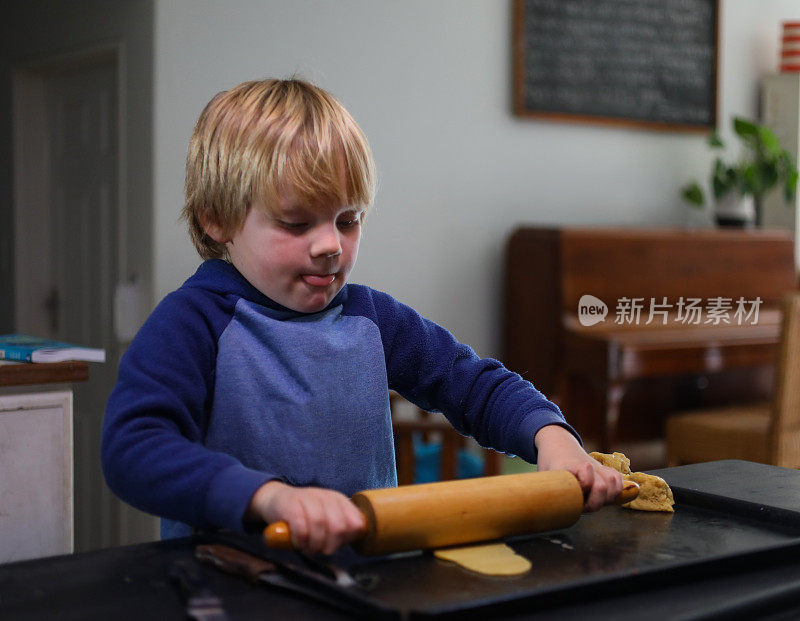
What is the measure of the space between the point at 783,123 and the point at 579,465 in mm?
4680

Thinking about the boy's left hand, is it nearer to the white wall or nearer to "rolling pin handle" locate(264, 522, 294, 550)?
"rolling pin handle" locate(264, 522, 294, 550)

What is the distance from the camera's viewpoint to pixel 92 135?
13.3 ft

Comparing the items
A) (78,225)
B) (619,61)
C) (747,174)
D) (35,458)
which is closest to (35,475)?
(35,458)

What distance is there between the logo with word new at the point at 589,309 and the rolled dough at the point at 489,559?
10.8ft

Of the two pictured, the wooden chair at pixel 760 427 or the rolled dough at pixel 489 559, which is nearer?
the rolled dough at pixel 489 559

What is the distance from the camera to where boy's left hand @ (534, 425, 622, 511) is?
109 centimetres

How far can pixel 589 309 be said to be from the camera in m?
4.24

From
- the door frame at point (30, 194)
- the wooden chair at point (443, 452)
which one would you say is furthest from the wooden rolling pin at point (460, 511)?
the door frame at point (30, 194)

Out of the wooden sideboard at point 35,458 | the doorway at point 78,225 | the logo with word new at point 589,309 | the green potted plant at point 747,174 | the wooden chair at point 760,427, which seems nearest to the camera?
the wooden sideboard at point 35,458

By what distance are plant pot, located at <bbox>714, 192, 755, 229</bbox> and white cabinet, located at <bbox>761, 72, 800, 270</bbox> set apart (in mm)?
360

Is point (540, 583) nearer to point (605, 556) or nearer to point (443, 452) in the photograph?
point (605, 556)

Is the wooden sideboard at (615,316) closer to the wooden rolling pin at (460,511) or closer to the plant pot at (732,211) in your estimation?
the plant pot at (732,211)

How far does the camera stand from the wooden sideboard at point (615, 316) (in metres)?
4.06

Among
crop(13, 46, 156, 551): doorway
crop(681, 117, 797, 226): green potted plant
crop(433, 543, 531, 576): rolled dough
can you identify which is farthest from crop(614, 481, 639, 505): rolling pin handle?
crop(681, 117, 797, 226): green potted plant
